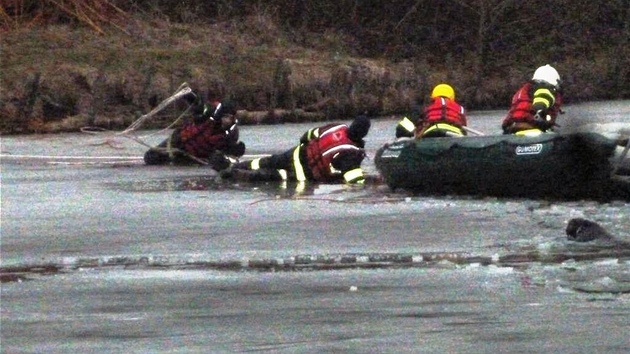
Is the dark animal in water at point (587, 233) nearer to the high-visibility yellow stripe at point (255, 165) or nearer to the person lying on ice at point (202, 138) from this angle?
the high-visibility yellow stripe at point (255, 165)

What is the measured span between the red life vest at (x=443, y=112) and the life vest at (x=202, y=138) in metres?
4.48

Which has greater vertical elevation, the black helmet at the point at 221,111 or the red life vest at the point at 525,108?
the red life vest at the point at 525,108

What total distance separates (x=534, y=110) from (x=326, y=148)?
99.4 inches

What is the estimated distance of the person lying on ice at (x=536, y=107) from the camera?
55.4 ft

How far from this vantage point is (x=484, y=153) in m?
16.5

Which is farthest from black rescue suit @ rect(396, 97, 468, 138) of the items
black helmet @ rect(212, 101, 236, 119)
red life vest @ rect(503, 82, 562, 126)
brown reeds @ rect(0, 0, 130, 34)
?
brown reeds @ rect(0, 0, 130, 34)

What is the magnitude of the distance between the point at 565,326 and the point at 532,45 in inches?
1405

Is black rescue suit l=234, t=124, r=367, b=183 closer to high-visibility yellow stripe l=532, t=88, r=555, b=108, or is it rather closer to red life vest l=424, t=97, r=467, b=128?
red life vest l=424, t=97, r=467, b=128

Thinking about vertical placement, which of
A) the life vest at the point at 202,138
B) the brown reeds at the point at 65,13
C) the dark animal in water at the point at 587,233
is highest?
the brown reeds at the point at 65,13

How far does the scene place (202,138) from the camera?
21.9 m

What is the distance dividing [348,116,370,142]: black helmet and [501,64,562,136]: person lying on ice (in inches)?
58.8

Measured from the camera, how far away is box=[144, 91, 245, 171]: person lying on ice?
2138 centimetres

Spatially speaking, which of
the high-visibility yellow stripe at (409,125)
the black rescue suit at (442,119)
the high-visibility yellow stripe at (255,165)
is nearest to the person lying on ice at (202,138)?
the high-visibility yellow stripe at (255,165)

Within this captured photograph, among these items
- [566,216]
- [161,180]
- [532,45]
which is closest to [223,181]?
[161,180]
